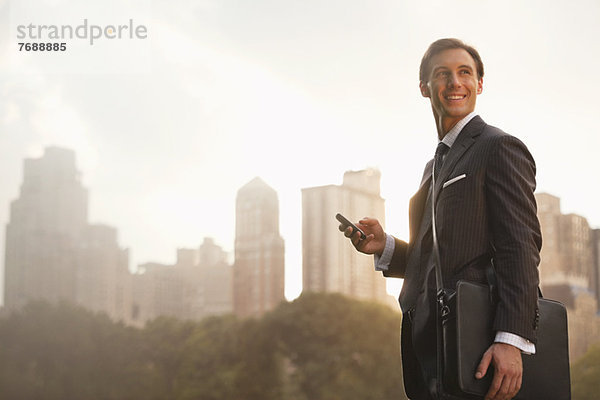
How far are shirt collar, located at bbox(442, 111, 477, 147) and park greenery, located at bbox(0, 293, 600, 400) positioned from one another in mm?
20664

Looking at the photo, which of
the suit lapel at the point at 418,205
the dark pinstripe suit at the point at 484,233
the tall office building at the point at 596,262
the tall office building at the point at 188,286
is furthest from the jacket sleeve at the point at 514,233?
the tall office building at the point at 596,262

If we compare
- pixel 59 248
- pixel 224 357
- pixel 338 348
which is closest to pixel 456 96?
pixel 338 348

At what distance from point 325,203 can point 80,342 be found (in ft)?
41.4

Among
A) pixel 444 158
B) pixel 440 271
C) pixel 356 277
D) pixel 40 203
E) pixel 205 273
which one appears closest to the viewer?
pixel 440 271

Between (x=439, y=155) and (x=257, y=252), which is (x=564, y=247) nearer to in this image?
(x=257, y=252)

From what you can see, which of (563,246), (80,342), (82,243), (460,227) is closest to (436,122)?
(460,227)

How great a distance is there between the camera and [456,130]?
174 centimetres

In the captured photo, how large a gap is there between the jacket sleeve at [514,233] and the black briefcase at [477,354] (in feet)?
0.12

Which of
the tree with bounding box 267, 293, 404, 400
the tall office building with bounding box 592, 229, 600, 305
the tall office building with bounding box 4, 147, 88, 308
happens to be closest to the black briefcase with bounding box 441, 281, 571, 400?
the tree with bounding box 267, 293, 404, 400

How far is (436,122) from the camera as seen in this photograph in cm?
184

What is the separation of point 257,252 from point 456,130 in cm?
3235

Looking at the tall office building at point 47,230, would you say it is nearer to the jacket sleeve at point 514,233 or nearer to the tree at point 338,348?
the tree at point 338,348

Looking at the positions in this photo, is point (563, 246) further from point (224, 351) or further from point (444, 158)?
point (444, 158)

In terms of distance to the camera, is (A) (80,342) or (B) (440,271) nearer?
(B) (440,271)
